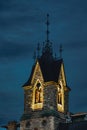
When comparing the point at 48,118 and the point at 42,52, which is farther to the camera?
the point at 42,52

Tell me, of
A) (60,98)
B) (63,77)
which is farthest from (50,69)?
(60,98)

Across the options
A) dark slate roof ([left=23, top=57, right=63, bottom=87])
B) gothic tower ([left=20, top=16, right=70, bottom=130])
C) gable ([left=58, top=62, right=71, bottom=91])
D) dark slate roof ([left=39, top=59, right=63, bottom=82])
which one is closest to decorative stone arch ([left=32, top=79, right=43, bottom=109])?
gothic tower ([left=20, top=16, right=70, bottom=130])

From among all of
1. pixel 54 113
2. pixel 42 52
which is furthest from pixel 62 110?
pixel 42 52

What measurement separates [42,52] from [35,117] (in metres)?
12.0

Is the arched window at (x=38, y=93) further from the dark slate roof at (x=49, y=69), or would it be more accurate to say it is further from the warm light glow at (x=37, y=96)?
the dark slate roof at (x=49, y=69)

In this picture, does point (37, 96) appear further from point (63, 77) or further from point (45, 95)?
point (63, 77)

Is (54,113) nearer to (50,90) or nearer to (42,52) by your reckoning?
(50,90)

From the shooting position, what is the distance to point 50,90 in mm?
89062

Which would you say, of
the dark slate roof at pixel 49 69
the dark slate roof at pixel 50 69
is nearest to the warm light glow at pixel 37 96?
the dark slate roof at pixel 49 69

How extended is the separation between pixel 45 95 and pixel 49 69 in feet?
15.9

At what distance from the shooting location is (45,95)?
8906 cm

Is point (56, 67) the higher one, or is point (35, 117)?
point (56, 67)

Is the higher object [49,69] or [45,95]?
[49,69]

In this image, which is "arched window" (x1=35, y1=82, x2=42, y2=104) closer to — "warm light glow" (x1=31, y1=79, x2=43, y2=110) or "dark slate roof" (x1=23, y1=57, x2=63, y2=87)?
"warm light glow" (x1=31, y1=79, x2=43, y2=110)
